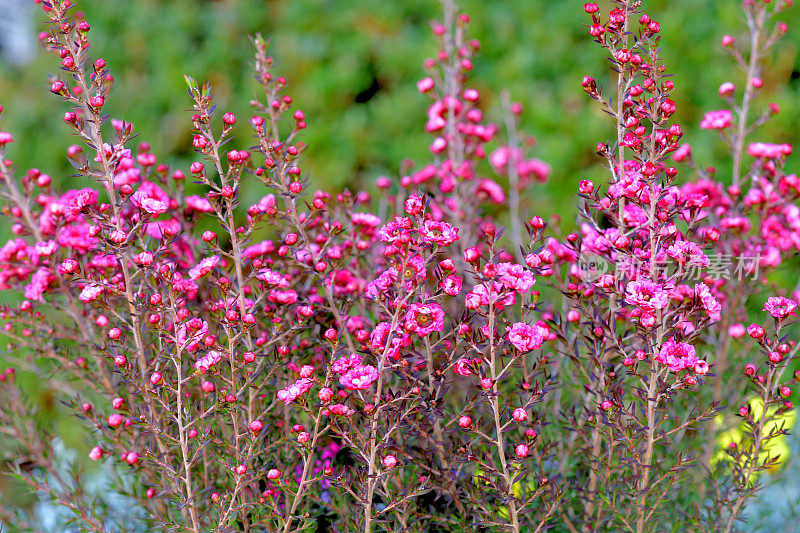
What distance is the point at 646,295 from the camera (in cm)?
133

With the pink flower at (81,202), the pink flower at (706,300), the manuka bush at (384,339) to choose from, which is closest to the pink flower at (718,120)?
the manuka bush at (384,339)

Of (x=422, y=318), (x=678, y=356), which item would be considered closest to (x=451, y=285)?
(x=422, y=318)

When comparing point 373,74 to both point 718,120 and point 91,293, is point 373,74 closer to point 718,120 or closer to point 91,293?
point 718,120

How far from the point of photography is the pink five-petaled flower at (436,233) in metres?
1.27

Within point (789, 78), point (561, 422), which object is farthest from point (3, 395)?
point (789, 78)

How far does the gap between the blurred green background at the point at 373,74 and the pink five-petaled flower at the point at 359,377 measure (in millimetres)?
2852

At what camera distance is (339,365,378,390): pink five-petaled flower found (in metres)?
1.31

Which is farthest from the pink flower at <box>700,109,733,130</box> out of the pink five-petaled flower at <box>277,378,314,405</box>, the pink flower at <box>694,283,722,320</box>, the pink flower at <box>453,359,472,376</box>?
the pink five-petaled flower at <box>277,378,314,405</box>

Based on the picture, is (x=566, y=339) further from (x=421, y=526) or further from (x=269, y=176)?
(x=269, y=176)

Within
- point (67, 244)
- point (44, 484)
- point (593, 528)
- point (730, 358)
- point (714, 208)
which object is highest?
point (67, 244)

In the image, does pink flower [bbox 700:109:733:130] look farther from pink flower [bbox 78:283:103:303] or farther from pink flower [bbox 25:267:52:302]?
pink flower [bbox 25:267:52:302]

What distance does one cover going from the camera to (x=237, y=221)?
4.09 m

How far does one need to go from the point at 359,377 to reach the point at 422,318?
17cm

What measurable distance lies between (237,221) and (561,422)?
9.39ft
